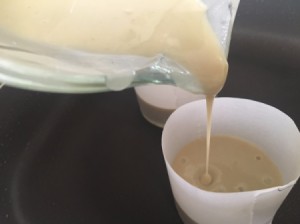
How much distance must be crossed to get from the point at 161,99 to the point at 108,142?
0.34 ft

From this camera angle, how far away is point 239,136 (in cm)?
60

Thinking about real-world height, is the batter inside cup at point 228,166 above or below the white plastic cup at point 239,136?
below

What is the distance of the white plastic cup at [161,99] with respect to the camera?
643 mm

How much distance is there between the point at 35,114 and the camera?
696mm

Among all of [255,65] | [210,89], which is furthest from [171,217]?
[255,65]

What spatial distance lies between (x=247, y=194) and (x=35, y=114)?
0.39 metres

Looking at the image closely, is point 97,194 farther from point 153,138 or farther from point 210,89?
point 210,89

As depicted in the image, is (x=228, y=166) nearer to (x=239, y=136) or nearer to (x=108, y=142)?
(x=239, y=136)

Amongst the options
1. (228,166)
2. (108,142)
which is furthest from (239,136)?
(108,142)

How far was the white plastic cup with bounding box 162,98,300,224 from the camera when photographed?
1.49 ft

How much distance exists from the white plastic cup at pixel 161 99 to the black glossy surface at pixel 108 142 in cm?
3

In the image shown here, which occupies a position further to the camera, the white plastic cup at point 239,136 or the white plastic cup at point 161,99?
the white plastic cup at point 161,99

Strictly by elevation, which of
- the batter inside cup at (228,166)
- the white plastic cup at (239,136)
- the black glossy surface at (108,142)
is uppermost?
the white plastic cup at (239,136)

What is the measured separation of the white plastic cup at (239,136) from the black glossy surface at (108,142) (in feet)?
0.23
